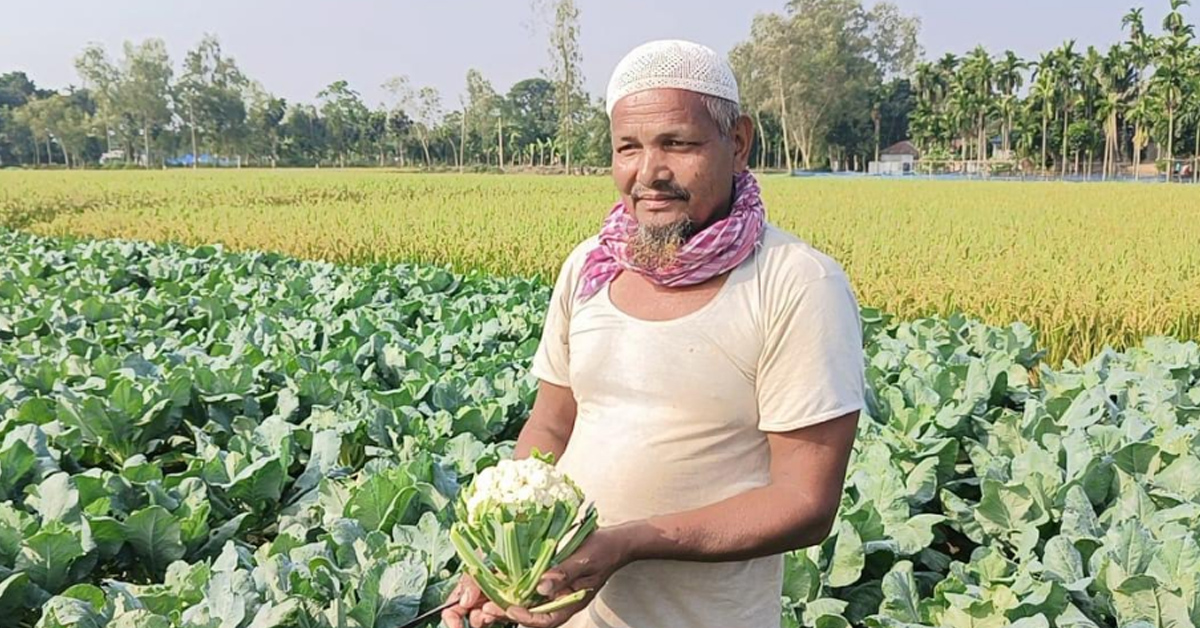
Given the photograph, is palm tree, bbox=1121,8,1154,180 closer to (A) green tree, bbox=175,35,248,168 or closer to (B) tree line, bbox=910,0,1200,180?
(B) tree line, bbox=910,0,1200,180

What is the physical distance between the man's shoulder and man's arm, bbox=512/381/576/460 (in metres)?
0.48

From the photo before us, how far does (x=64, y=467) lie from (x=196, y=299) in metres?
2.71

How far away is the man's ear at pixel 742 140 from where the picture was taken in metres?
1.44

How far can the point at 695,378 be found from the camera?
1.40 metres

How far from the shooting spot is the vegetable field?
1950 mm

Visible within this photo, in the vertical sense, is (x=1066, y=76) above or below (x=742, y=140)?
above

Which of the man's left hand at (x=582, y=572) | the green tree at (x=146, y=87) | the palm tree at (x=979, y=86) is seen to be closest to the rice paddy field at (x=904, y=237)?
the man's left hand at (x=582, y=572)

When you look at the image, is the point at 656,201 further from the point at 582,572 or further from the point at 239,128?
the point at 239,128

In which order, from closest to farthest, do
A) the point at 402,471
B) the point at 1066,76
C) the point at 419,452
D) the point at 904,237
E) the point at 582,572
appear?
the point at 582,572, the point at 402,471, the point at 419,452, the point at 904,237, the point at 1066,76

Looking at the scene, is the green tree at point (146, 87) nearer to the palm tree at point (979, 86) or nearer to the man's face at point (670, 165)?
the palm tree at point (979, 86)

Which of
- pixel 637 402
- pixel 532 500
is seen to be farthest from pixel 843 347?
pixel 532 500

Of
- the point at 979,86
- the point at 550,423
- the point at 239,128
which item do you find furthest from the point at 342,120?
the point at 550,423

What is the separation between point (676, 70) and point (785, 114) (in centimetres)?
6642

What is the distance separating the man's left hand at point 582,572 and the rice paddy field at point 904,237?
498 centimetres
